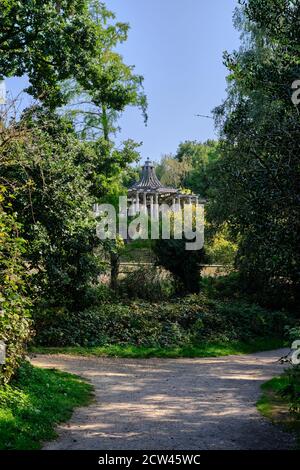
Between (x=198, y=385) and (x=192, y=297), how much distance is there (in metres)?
8.97

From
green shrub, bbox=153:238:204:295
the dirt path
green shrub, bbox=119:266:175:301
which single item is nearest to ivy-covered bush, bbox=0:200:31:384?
the dirt path

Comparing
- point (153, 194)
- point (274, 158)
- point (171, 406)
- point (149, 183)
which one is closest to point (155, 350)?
point (171, 406)

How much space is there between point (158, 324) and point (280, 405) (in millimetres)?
8243

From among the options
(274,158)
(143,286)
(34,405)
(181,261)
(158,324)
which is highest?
(274,158)

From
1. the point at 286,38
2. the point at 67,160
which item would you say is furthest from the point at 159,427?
the point at 67,160

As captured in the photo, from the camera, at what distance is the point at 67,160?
1427cm

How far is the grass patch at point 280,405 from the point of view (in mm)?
7848

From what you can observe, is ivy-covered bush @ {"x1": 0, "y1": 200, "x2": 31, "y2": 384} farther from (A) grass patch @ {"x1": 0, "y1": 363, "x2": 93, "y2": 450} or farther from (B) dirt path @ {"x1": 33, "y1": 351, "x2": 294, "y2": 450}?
(B) dirt path @ {"x1": 33, "y1": 351, "x2": 294, "y2": 450}

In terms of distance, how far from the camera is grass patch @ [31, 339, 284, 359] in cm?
1528

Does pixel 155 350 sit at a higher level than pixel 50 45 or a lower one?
lower

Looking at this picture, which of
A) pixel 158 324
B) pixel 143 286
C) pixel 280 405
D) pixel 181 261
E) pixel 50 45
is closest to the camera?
pixel 280 405

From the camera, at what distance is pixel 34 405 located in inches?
312

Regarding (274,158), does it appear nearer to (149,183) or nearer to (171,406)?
(171,406)

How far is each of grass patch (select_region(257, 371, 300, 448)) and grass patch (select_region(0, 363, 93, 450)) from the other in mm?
3328
